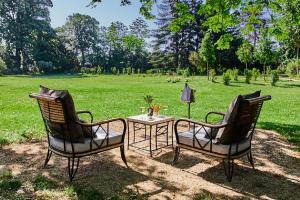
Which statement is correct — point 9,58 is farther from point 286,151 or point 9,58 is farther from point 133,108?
point 286,151

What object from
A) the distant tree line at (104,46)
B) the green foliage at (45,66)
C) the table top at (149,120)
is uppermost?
the distant tree line at (104,46)

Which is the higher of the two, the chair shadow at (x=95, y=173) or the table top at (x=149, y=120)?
the table top at (x=149, y=120)

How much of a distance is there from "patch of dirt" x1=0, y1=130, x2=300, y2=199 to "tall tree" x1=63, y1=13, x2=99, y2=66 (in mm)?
53724

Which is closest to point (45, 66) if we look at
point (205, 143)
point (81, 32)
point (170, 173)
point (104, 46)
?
point (81, 32)

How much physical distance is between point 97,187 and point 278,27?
6.21 metres

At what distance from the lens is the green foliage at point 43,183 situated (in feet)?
13.1

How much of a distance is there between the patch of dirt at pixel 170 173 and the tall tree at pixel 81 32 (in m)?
53.7

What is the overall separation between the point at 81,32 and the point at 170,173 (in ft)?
186

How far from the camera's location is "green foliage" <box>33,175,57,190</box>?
13.1 ft

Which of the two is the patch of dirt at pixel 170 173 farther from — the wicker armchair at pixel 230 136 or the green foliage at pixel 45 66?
the green foliage at pixel 45 66

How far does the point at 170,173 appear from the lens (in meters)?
4.60

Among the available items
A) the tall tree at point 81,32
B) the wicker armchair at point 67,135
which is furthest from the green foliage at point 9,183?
the tall tree at point 81,32

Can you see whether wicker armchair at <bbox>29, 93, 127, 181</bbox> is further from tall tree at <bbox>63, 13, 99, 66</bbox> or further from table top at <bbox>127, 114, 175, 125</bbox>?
tall tree at <bbox>63, 13, 99, 66</bbox>

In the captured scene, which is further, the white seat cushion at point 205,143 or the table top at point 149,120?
the table top at point 149,120
